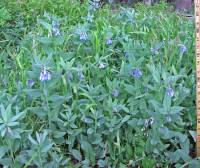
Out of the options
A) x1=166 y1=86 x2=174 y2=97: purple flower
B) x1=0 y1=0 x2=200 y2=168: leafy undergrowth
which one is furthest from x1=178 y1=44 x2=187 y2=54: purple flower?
x1=166 y1=86 x2=174 y2=97: purple flower

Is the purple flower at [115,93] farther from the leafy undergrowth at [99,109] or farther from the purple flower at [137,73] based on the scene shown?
the purple flower at [137,73]

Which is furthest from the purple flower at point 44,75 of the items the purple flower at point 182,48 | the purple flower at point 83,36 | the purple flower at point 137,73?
the purple flower at point 182,48

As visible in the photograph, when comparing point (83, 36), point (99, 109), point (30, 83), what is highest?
point (83, 36)

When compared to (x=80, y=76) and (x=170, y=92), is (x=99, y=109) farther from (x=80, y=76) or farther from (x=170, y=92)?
(x=170, y=92)

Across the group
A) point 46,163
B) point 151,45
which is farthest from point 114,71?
point 46,163

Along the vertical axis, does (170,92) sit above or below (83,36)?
below

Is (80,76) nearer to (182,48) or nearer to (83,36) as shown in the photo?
(83,36)

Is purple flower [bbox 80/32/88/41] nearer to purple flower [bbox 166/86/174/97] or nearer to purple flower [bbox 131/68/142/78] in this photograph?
purple flower [bbox 131/68/142/78]

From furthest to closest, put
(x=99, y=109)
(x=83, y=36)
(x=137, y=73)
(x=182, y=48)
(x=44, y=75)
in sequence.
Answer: (x=83, y=36) < (x=182, y=48) < (x=137, y=73) < (x=99, y=109) < (x=44, y=75)

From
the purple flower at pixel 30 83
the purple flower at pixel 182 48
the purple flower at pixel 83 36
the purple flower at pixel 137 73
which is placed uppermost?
the purple flower at pixel 83 36

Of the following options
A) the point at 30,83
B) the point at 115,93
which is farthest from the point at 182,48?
the point at 30,83

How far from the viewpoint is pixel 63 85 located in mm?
2836

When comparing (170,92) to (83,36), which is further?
(83,36)

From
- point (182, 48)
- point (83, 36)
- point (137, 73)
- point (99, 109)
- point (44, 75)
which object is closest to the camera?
point (44, 75)
